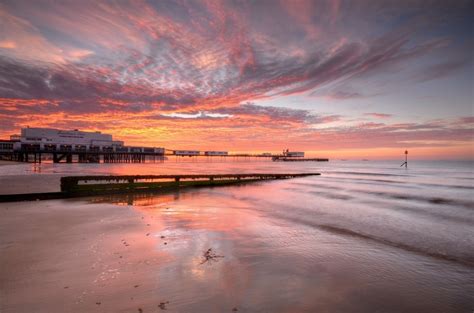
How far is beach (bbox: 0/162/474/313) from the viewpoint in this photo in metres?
5.47

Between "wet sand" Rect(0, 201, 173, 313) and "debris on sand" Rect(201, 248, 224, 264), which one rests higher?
"wet sand" Rect(0, 201, 173, 313)

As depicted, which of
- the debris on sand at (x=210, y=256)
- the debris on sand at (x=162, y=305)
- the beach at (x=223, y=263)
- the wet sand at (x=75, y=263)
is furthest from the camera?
the debris on sand at (x=210, y=256)

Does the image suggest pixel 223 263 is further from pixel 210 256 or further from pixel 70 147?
pixel 70 147

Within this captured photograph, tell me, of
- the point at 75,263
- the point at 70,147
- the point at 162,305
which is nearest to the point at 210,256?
the point at 162,305

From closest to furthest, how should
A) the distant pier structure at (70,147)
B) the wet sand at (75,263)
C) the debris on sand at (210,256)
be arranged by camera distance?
the wet sand at (75,263), the debris on sand at (210,256), the distant pier structure at (70,147)

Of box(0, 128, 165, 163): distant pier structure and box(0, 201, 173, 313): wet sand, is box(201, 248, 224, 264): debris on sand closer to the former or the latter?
box(0, 201, 173, 313): wet sand

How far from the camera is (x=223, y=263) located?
24.6 feet

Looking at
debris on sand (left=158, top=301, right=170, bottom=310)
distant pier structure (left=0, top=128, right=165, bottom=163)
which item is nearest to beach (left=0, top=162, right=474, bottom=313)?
debris on sand (left=158, top=301, right=170, bottom=310)

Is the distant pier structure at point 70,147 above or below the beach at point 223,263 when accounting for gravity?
above

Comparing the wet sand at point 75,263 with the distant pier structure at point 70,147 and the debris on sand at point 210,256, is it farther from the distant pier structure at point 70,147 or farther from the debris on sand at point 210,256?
the distant pier structure at point 70,147

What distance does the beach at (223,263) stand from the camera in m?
5.47

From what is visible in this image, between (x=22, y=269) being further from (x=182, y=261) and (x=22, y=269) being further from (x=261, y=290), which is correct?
(x=261, y=290)

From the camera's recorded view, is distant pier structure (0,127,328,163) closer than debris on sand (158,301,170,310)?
No

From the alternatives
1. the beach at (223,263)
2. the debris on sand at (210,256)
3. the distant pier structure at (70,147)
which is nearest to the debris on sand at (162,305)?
the beach at (223,263)
